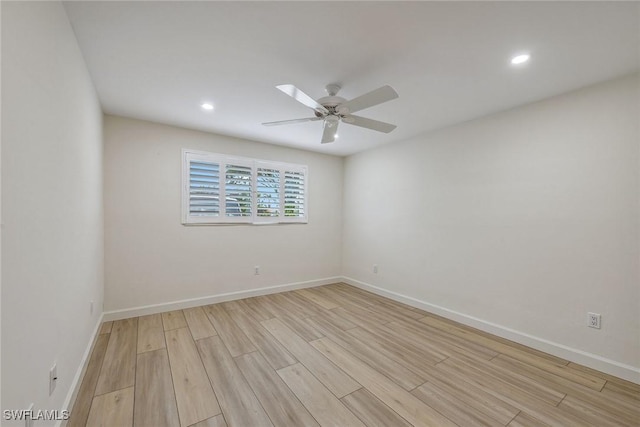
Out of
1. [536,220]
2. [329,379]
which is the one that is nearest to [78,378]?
[329,379]

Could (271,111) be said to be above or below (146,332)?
above

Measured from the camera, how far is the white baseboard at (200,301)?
3.04 m

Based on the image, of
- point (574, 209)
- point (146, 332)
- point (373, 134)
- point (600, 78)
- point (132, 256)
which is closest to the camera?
point (600, 78)

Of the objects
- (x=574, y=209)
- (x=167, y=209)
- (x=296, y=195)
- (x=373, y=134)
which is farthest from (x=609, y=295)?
(x=167, y=209)

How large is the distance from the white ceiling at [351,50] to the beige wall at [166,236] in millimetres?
632

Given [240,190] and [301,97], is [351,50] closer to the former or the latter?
[301,97]

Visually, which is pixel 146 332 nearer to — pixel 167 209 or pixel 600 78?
pixel 167 209

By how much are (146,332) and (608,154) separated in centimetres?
466

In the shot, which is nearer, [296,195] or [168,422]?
[168,422]

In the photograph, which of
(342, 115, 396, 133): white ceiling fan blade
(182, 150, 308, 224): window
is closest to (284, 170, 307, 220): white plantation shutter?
(182, 150, 308, 224): window

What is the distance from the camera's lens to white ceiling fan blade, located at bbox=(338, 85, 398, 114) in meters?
1.77

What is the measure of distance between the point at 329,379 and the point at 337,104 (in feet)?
7.29

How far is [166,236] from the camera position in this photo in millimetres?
3312

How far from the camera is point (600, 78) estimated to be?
83.1 inches
